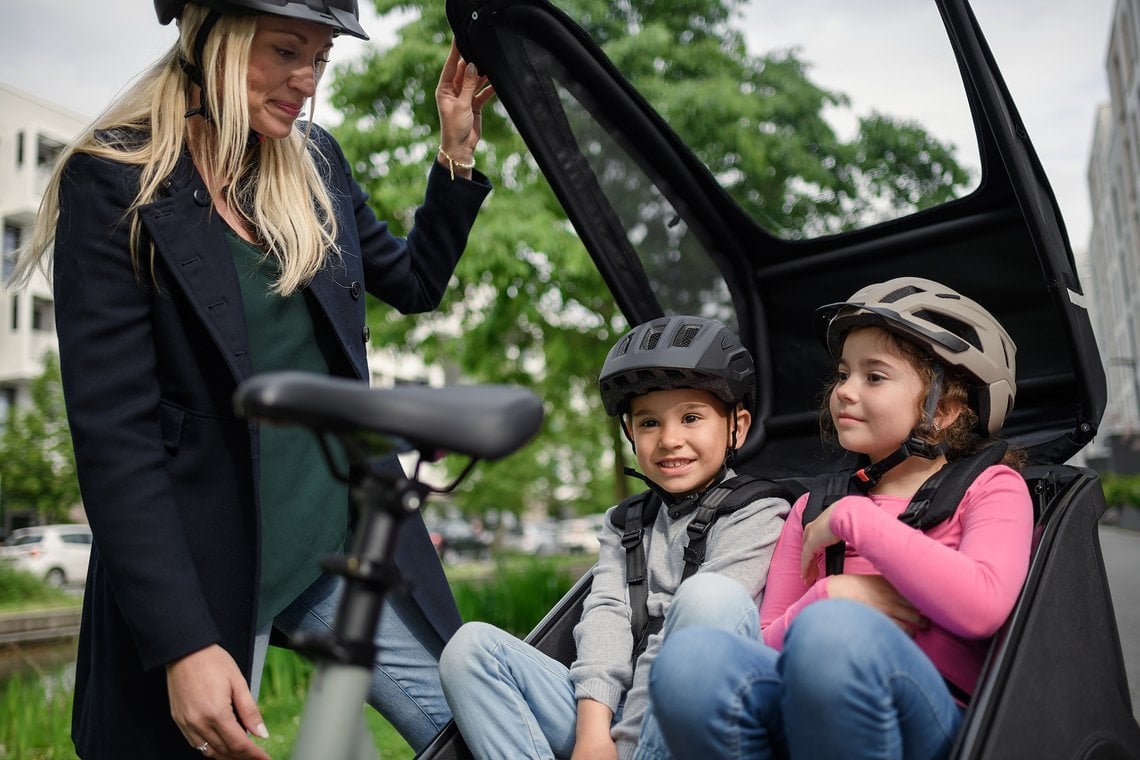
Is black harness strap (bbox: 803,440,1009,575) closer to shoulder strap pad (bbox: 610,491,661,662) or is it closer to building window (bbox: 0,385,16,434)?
shoulder strap pad (bbox: 610,491,661,662)

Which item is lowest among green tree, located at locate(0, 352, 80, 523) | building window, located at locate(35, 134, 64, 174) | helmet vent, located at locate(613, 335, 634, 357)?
green tree, located at locate(0, 352, 80, 523)

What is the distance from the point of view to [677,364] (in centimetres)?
229

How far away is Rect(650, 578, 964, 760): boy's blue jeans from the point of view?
1.50 metres

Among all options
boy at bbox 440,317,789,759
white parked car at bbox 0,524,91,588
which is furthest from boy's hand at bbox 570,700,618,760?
white parked car at bbox 0,524,91,588

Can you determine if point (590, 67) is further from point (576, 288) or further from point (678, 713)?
point (576, 288)

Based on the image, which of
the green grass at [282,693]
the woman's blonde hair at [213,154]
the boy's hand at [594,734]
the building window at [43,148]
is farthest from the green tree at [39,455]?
the boy's hand at [594,734]

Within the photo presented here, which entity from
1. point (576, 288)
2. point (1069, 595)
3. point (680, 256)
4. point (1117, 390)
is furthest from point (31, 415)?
point (1117, 390)

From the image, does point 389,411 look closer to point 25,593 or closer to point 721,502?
point 721,502

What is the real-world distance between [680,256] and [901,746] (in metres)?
1.88

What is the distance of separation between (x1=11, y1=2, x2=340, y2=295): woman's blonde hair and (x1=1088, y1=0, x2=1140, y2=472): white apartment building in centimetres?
3049

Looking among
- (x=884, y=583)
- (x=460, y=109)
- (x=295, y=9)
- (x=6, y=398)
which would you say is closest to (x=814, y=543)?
(x=884, y=583)

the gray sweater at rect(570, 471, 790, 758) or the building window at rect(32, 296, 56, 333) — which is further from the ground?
the gray sweater at rect(570, 471, 790, 758)

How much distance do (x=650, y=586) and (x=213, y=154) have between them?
4.31 ft

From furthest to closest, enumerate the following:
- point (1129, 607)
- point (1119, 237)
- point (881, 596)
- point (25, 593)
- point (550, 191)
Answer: point (1119, 237)
point (25, 593)
point (550, 191)
point (1129, 607)
point (881, 596)
